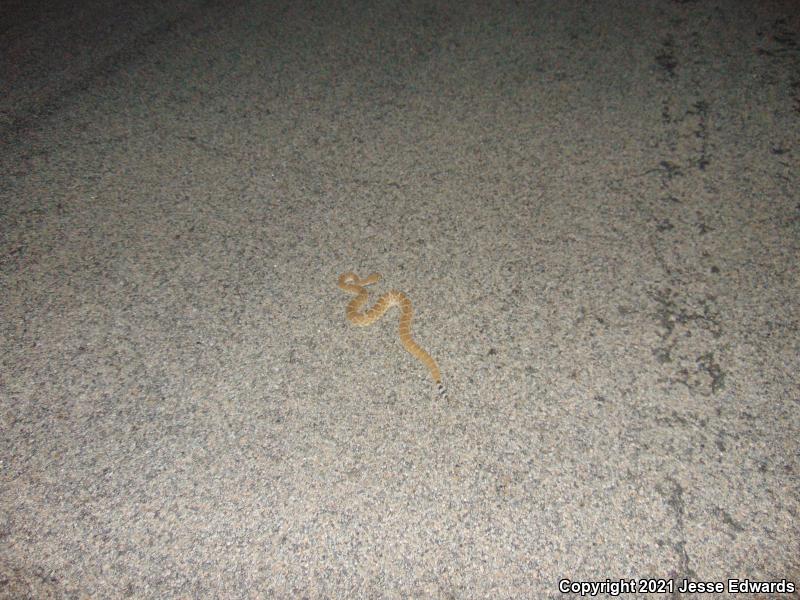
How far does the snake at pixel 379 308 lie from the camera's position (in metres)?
3.04

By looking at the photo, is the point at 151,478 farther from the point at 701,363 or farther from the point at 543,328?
the point at 701,363

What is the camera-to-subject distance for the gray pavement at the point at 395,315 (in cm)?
237

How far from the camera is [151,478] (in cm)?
259

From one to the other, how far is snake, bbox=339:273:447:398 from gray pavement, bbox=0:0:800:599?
69mm

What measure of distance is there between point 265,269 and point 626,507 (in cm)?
256

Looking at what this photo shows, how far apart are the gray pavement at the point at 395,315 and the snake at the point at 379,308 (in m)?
0.07

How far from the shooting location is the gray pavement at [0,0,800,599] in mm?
2367

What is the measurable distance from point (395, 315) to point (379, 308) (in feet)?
0.41

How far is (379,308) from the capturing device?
3238 mm

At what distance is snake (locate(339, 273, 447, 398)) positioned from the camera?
3.04m

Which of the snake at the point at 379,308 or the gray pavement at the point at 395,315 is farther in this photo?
the snake at the point at 379,308

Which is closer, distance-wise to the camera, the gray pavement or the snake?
the gray pavement

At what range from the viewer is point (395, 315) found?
330 cm

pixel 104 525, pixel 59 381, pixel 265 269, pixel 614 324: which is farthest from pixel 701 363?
pixel 59 381
